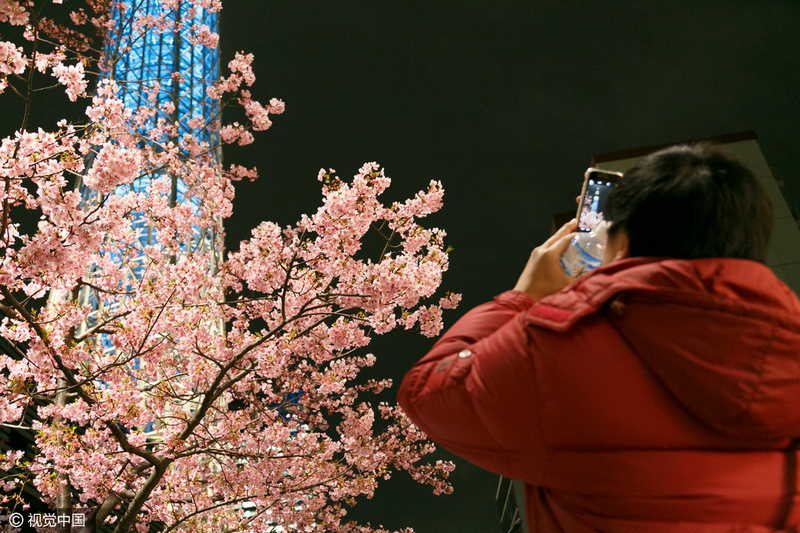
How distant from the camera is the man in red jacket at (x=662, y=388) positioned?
0.97 metres

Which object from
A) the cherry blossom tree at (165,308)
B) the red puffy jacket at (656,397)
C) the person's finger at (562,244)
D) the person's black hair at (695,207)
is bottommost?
the red puffy jacket at (656,397)

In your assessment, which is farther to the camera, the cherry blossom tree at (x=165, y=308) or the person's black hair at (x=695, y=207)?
the cherry blossom tree at (x=165, y=308)

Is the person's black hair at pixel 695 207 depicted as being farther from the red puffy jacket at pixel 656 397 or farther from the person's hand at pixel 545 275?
the person's hand at pixel 545 275

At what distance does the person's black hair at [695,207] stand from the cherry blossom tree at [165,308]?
5.44 meters

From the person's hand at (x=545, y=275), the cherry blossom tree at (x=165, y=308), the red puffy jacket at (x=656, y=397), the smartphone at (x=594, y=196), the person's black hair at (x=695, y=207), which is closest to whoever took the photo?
the red puffy jacket at (x=656, y=397)

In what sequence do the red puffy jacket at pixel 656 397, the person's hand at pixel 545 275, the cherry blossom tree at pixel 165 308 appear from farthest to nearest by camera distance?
the cherry blossom tree at pixel 165 308 < the person's hand at pixel 545 275 < the red puffy jacket at pixel 656 397

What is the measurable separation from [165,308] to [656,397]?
719 cm

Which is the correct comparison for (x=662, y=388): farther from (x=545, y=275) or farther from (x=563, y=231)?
(x=563, y=231)

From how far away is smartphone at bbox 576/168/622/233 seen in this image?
5.07 ft

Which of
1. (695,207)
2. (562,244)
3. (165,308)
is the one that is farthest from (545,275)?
(165,308)

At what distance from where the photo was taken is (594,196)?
1619 millimetres

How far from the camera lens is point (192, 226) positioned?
31.4 feet

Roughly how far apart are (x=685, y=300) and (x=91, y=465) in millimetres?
8442

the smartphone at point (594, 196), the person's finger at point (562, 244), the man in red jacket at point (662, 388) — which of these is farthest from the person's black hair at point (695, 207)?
the smartphone at point (594, 196)
